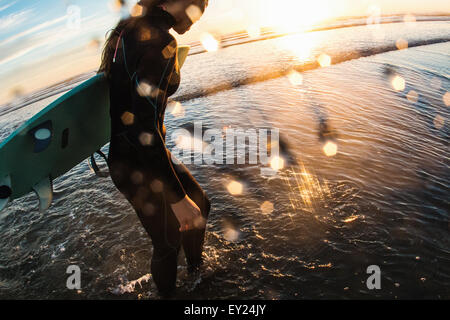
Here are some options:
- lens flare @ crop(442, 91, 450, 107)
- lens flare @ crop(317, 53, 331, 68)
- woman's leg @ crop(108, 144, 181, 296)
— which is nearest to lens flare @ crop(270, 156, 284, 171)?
woman's leg @ crop(108, 144, 181, 296)

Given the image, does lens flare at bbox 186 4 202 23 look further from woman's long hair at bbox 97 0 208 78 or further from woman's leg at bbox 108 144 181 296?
woman's leg at bbox 108 144 181 296

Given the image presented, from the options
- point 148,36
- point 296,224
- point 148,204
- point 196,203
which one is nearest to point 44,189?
point 148,204

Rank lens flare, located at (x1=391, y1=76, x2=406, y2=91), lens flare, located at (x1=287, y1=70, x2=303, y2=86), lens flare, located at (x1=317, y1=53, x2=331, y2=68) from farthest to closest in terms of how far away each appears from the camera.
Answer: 1. lens flare, located at (x1=317, y1=53, x2=331, y2=68)
2. lens flare, located at (x1=287, y1=70, x2=303, y2=86)
3. lens flare, located at (x1=391, y1=76, x2=406, y2=91)

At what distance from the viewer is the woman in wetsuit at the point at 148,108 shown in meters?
1.34

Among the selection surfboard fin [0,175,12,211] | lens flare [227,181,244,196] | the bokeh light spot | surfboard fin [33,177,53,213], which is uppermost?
the bokeh light spot

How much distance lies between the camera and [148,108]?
136 cm

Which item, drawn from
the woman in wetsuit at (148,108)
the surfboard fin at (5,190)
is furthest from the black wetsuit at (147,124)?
the surfboard fin at (5,190)

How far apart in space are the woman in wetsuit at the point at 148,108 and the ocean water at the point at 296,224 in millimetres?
1154

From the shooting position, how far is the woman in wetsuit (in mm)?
1336

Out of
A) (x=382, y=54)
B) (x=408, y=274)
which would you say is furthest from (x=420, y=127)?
(x=382, y=54)

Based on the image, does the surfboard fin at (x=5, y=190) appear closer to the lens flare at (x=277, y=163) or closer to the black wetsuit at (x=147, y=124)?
the black wetsuit at (x=147, y=124)

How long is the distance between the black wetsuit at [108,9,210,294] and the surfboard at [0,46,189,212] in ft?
2.44

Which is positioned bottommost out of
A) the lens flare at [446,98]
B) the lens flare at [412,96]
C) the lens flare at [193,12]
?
the lens flare at [446,98]

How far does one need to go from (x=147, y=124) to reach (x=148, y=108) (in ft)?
0.28
